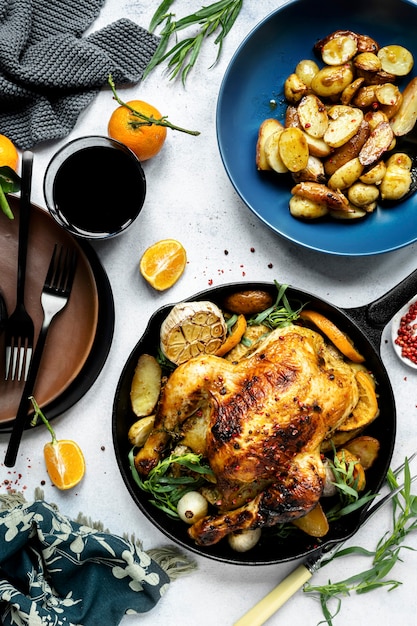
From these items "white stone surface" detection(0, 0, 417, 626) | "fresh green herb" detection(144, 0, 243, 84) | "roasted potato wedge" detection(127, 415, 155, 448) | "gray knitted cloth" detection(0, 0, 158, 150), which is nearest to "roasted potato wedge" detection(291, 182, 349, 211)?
"white stone surface" detection(0, 0, 417, 626)

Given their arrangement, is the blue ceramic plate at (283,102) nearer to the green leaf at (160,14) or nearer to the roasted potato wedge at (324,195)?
the roasted potato wedge at (324,195)

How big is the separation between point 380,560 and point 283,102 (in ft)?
4.87

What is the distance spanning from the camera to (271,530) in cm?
209

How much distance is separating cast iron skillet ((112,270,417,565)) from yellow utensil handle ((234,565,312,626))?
0.16 m

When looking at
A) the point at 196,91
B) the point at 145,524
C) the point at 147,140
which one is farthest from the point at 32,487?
the point at 196,91

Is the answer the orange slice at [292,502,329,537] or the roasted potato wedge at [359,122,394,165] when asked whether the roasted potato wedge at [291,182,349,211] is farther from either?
the orange slice at [292,502,329,537]

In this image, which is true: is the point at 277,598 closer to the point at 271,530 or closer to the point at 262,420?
the point at 271,530

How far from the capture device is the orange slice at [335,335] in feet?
6.59

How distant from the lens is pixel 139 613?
225cm

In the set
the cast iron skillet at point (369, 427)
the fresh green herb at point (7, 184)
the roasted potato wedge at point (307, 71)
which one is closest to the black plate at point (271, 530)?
the cast iron skillet at point (369, 427)

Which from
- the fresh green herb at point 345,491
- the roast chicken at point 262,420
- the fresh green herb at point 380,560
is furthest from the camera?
the fresh green herb at point 380,560

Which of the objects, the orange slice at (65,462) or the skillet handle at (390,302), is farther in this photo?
the orange slice at (65,462)

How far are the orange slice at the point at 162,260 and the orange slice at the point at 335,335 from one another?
438 mm

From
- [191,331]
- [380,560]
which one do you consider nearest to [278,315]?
[191,331]
